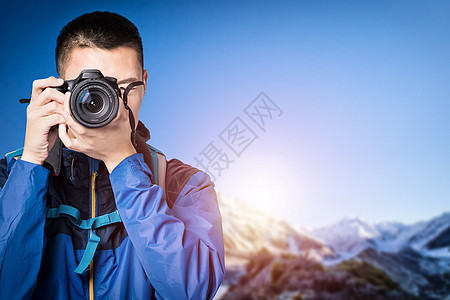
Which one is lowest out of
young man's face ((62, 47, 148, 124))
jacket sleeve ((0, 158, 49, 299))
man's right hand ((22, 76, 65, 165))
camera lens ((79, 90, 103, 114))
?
jacket sleeve ((0, 158, 49, 299))

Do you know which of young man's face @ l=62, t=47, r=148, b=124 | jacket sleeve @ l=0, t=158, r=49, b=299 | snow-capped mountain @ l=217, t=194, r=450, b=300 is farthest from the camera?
snow-capped mountain @ l=217, t=194, r=450, b=300

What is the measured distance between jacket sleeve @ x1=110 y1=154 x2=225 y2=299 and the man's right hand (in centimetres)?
12

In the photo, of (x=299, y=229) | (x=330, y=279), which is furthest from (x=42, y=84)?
(x=330, y=279)

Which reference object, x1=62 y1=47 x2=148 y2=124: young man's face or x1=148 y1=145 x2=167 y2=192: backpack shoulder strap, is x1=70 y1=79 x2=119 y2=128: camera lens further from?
x1=148 y1=145 x2=167 y2=192: backpack shoulder strap

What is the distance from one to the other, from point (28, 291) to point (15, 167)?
0.20 metres

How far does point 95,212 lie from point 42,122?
7.5 inches

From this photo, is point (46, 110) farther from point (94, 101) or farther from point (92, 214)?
point (92, 214)

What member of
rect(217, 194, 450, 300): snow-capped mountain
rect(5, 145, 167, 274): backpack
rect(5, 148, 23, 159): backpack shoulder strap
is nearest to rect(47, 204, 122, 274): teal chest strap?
rect(5, 145, 167, 274): backpack

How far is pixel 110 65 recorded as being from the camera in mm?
708

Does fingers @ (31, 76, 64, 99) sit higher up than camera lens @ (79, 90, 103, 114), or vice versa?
camera lens @ (79, 90, 103, 114)

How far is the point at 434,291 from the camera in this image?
239 centimetres

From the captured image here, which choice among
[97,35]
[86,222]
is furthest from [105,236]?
[97,35]

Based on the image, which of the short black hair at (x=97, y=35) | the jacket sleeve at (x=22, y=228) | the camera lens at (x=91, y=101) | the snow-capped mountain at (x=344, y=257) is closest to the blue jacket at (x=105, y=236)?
the jacket sleeve at (x=22, y=228)

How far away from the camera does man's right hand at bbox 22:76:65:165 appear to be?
0.60 meters
